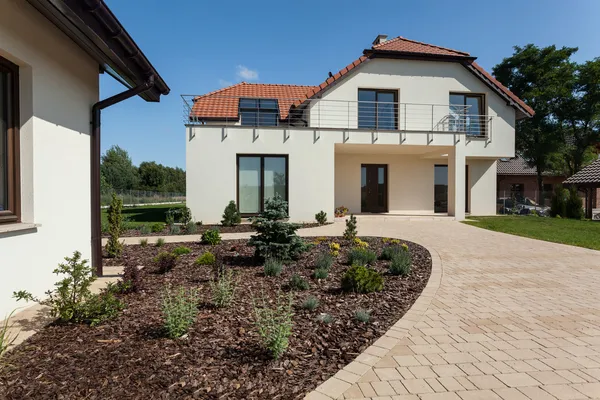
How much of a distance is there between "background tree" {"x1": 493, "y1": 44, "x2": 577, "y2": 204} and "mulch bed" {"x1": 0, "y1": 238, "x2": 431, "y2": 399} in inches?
1016

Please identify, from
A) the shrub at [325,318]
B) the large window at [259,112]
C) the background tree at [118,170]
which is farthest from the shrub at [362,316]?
the background tree at [118,170]

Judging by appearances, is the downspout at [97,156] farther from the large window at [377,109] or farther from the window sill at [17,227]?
the large window at [377,109]

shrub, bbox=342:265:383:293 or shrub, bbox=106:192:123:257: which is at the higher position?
shrub, bbox=106:192:123:257

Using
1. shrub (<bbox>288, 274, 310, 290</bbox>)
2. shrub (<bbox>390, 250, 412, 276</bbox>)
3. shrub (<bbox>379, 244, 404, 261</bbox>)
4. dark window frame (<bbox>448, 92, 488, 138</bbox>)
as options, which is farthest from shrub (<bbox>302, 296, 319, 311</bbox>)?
dark window frame (<bbox>448, 92, 488, 138</bbox>)

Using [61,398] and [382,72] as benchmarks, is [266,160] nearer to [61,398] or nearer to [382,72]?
[382,72]

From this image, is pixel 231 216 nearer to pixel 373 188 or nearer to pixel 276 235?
pixel 276 235

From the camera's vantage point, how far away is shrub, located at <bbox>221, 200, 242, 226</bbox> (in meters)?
12.1

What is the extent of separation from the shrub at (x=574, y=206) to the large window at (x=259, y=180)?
51.3 ft

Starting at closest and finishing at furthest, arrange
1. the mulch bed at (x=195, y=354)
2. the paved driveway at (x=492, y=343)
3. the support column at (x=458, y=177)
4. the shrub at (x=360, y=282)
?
the mulch bed at (x=195, y=354) → the paved driveway at (x=492, y=343) → the shrub at (x=360, y=282) → the support column at (x=458, y=177)

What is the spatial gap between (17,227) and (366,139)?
1225cm

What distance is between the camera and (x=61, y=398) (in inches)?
89.0

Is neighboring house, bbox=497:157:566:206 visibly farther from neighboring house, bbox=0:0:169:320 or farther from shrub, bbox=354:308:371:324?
neighboring house, bbox=0:0:169:320

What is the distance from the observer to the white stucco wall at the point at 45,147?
3400 millimetres

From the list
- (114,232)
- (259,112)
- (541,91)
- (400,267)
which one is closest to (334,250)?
(400,267)
